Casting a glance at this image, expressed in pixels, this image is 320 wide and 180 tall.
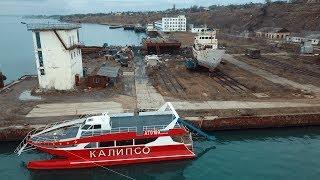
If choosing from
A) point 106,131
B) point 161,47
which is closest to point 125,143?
point 106,131

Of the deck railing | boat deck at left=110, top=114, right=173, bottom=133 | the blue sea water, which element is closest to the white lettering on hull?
the blue sea water

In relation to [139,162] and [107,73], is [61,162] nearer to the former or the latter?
[139,162]

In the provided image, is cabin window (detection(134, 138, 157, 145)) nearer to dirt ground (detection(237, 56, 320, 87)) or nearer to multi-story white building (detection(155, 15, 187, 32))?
dirt ground (detection(237, 56, 320, 87))

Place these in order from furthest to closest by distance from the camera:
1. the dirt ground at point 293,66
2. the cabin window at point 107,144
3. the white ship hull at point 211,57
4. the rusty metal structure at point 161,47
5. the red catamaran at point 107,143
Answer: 1. the rusty metal structure at point 161,47
2. the white ship hull at point 211,57
3. the dirt ground at point 293,66
4. the cabin window at point 107,144
5. the red catamaran at point 107,143

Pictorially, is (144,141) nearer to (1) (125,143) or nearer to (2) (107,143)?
(1) (125,143)

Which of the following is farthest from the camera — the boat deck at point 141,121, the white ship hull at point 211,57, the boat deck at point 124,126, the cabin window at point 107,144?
the white ship hull at point 211,57

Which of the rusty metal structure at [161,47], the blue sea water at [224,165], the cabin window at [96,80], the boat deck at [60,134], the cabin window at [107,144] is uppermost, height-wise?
the rusty metal structure at [161,47]

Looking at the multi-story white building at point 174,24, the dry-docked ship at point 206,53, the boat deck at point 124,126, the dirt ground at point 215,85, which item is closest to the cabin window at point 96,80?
the dirt ground at point 215,85

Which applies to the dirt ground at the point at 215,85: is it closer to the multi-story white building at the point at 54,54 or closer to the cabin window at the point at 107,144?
the multi-story white building at the point at 54,54
